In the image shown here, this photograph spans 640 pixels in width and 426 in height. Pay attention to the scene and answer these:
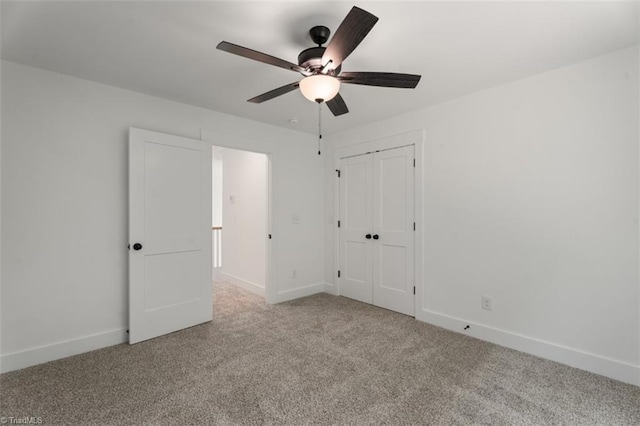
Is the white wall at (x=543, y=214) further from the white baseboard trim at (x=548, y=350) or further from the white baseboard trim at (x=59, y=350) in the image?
the white baseboard trim at (x=59, y=350)

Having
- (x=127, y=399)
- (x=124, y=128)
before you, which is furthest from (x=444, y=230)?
(x=124, y=128)

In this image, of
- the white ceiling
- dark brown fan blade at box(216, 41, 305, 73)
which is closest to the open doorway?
the white ceiling

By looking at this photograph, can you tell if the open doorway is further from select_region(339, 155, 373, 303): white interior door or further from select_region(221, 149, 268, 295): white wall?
select_region(339, 155, 373, 303): white interior door

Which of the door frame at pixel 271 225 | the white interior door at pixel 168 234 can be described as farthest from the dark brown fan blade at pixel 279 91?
the door frame at pixel 271 225

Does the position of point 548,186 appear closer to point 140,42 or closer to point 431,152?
point 431,152

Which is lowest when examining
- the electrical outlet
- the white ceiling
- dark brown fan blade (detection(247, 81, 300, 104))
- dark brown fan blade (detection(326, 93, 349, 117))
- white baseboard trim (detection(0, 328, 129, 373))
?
white baseboard trim (detection(0, 328, 129, 373))

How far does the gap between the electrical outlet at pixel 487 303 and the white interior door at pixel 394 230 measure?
2.50 feet

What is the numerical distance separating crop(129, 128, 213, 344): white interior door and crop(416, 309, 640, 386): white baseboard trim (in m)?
2.62

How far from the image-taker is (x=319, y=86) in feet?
6.09

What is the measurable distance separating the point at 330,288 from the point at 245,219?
1.69 m

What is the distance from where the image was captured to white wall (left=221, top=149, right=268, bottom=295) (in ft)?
14.3

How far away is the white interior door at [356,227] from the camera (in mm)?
3953

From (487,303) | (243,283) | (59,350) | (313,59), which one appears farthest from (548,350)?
(59,350)

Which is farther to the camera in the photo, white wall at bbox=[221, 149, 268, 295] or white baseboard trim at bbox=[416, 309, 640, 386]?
white wall at bbox=[221, 149, 268, 295]
